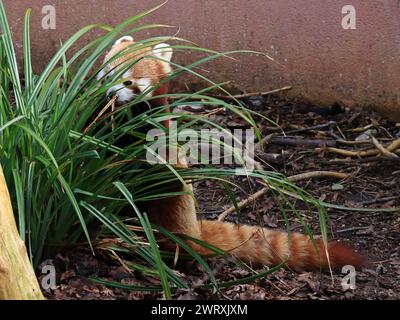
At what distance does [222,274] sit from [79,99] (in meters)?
1.07

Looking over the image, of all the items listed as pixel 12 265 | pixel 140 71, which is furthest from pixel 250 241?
pixel 12 265

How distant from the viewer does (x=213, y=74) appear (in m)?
6.18

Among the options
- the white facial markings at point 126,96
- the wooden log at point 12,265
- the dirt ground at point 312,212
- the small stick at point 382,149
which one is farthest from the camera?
the small stick at point 382,149

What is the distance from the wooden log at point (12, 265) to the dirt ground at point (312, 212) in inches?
18.3

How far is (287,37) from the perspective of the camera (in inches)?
232

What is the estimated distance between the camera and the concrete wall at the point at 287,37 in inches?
223

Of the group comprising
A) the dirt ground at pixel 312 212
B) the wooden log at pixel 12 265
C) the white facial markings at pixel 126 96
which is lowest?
the dirt ground at pixel 312 212

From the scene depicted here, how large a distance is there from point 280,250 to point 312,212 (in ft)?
2.58

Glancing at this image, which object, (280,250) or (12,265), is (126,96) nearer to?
(280,250)

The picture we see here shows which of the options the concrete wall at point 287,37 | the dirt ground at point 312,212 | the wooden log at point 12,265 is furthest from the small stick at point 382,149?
the wooden log at point 12,265

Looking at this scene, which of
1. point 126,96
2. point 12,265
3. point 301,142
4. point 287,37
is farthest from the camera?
point 287,37

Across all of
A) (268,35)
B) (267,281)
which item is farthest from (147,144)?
(268,35)

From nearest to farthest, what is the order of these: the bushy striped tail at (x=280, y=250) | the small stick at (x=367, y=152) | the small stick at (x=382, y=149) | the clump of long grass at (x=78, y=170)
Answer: the clump of long grass at (x=78, y=170), the bushy striped tail at (x=280, y=250), the small stick at (x=382, y=149), the small stick at (x=367, y=152)

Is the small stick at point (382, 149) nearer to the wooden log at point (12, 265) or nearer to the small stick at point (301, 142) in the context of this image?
the small stick at point (301, 142)
